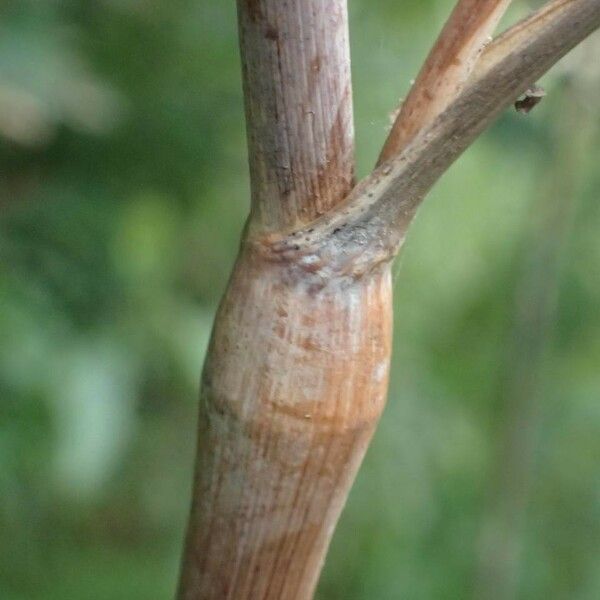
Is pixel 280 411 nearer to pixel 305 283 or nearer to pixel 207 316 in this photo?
pixel 305 283

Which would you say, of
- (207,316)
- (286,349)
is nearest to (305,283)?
(286,349)

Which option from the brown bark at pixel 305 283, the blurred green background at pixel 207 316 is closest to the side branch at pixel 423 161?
the brown bark at pixel 305 283

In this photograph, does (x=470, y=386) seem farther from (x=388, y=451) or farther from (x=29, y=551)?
(x=29, y=551)

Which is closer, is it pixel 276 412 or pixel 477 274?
pixel 276 412

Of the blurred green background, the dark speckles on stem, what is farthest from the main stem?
the blurred green background

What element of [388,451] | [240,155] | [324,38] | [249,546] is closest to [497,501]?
[388,451]

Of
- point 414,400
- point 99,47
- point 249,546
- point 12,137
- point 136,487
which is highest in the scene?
point 99,47

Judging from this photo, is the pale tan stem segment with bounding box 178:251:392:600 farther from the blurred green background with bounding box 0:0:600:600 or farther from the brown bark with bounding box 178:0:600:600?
the blurred green background with bounding box 0:0:600:600

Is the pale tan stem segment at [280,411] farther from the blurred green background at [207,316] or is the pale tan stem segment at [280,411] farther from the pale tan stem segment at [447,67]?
the blurred green background at [207,316]
